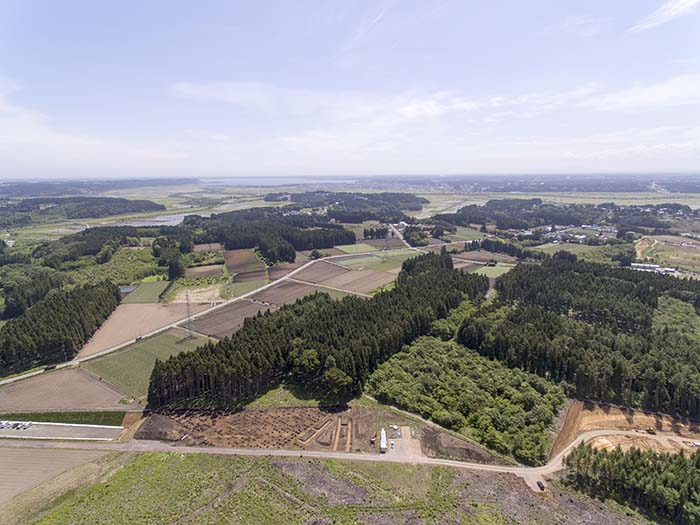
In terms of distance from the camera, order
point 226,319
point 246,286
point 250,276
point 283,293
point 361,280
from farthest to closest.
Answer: point 250,276 → point 361,280 → point 246,286 → point 283,293 → point 226,319

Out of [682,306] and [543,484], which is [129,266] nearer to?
[543,484]

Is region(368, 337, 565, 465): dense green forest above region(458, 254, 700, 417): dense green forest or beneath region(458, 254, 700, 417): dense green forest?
beneath

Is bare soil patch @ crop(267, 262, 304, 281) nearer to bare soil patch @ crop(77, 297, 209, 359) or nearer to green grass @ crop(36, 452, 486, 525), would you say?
bare soil patch @ crop(77, 297, 209, 359)

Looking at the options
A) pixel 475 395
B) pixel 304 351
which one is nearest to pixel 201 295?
pixel 304 351

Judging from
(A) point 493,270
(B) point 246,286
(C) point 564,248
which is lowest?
(B) point 246,286

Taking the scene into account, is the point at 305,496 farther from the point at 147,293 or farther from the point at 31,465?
the point at 147,293

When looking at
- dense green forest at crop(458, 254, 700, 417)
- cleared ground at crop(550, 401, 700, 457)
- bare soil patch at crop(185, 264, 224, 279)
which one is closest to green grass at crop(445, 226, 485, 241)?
dense green forest at crop(458, 254, 700, 417)
